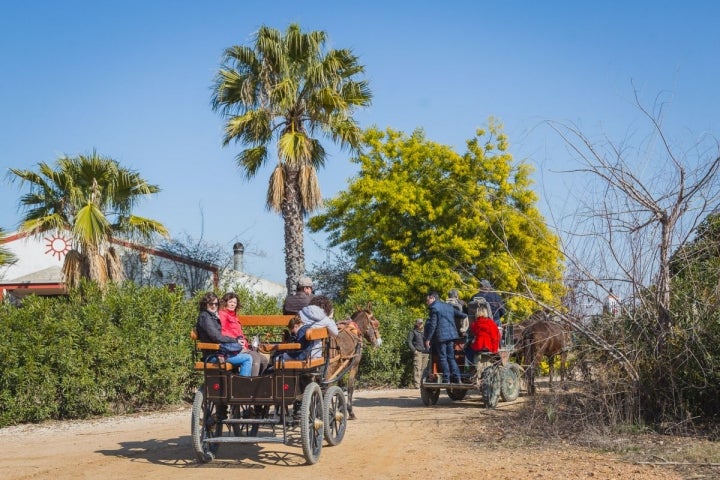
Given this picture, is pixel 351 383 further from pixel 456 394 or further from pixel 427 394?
pixel 456 394

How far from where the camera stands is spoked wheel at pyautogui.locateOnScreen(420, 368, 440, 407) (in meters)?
15.3

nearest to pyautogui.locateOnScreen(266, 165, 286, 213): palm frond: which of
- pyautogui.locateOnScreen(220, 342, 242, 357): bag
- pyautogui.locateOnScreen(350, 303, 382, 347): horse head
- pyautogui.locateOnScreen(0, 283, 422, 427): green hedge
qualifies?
pyautogui.locateOnScreen(0, 283, 422, 427): green hedge

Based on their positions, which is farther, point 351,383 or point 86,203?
point 86,203

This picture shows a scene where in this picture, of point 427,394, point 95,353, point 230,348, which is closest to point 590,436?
point 230,348

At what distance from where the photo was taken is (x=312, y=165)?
2409 centimetres

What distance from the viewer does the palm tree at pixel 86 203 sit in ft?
65.4

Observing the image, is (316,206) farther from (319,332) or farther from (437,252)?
(319,332)

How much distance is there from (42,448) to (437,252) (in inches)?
680

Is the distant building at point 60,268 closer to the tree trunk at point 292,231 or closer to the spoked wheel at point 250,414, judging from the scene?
the tree trunk at point 292,231

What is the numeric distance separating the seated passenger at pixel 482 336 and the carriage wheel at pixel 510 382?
428 millimetres

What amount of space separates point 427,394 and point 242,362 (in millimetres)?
6458

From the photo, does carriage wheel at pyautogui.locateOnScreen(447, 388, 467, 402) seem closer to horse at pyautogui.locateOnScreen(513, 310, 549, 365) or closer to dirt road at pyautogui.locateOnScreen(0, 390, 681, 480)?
horse at pyautogui.locateOnScreen(513, 310, 549, 365)

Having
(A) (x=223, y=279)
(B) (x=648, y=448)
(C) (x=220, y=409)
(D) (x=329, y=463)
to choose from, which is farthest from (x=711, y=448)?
(A) (x=223, y=279)

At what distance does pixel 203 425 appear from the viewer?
9.42m
